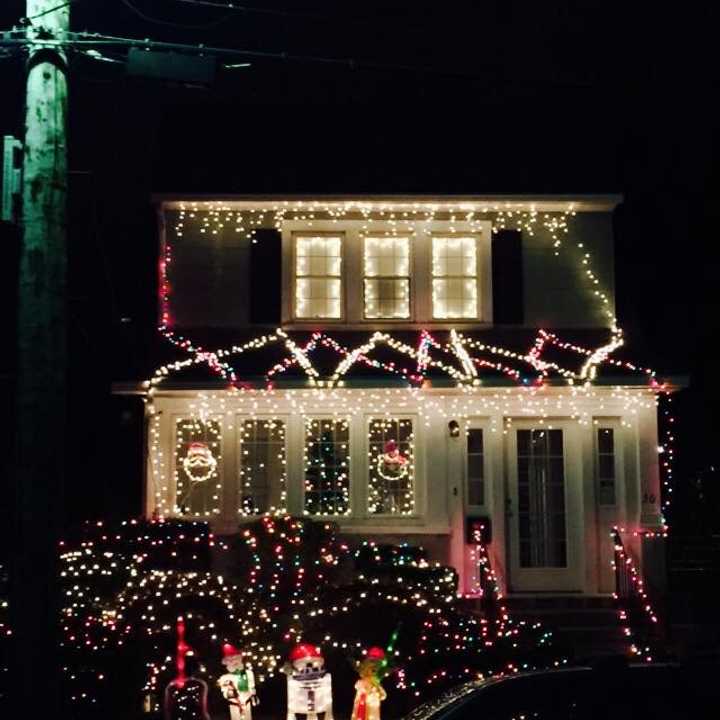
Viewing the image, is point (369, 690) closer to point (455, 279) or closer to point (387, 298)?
point (387, 298)

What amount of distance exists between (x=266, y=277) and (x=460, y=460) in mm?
3810

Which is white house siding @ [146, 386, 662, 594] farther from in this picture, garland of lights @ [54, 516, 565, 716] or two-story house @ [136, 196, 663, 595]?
garland of lights @ [54, 516, 565, 716]

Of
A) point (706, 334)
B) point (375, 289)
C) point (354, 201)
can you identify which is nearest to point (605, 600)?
point (375, 289)

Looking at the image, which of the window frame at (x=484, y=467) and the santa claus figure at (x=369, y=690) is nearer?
the santa claus figure at (x=369, y=690)

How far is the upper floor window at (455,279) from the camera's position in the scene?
57.0 feet

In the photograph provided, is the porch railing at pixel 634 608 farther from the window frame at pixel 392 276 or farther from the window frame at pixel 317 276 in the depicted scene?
the window frame at pixel 317 276

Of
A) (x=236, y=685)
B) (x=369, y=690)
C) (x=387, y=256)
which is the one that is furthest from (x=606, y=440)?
(x=236, y=685)

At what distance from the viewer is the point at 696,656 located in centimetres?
616

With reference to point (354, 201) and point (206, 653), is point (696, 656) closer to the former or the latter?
point (206, 653)

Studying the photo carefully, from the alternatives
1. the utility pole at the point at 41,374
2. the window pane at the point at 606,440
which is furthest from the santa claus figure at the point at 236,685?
the window pane at the point at 606,440

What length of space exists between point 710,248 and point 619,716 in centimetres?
1847

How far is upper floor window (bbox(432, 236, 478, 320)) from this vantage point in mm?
17359

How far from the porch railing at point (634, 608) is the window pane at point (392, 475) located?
2804 millimetres

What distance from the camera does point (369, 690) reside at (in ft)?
36.0
